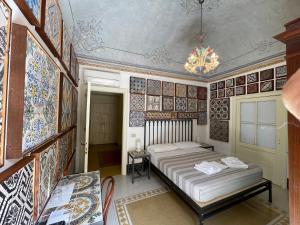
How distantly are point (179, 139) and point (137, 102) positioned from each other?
1787 millimetres

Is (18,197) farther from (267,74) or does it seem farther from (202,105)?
(202,105)

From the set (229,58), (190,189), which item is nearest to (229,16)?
(229,58)

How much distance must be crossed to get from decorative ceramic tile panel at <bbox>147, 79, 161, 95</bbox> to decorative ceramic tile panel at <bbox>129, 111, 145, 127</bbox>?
0.68 meters

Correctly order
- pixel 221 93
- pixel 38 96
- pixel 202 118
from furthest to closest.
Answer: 1. pixel 202 118
2. pixel 221 93
3. pixel 38 96

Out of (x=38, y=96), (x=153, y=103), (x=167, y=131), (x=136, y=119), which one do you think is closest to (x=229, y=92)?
(x=167, y=131)

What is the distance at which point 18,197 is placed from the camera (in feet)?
2.38

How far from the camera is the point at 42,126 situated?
3.49ft

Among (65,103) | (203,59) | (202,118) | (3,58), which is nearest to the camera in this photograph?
(3,58)

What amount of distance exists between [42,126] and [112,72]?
2624mm

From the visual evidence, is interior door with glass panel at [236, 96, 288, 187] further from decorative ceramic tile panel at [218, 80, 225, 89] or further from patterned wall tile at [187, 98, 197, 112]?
patterned wall tile at [187, 98, 197, 112]

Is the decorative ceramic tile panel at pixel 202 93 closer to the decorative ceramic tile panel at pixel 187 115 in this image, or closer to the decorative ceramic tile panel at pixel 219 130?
the decorative ceramic tile panel at pixel 187 115

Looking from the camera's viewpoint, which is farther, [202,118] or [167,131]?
[202,118]

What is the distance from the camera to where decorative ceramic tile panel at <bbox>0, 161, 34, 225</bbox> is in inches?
23.7

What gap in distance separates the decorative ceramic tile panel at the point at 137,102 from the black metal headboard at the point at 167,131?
1.46 ft
